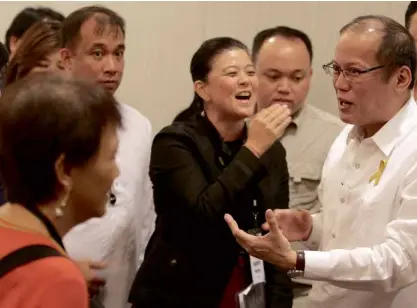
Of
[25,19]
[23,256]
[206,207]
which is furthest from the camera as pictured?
[25,19]

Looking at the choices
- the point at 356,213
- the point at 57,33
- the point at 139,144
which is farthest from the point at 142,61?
the point at 356,213

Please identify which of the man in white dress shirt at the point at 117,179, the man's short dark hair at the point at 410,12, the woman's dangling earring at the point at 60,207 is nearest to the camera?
the woman's dangling earring at the point at 60,207

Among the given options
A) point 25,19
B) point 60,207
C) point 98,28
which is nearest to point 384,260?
point 60,207

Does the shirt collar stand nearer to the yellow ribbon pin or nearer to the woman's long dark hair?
the yellow ribbon pin

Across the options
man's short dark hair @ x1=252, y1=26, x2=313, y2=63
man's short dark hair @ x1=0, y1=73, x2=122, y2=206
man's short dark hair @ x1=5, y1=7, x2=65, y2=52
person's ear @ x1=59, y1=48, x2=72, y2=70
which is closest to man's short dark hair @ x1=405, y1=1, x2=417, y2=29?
man's short dark hair @ x1=252, y1=26, x2=313, y2=63

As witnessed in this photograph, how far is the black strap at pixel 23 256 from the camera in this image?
1.10 m

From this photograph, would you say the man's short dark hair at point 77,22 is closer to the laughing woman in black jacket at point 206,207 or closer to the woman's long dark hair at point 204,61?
the woman's long dark hair at point 204,61

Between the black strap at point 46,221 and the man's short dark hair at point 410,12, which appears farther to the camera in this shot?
the man's short dark hair at point 410,12

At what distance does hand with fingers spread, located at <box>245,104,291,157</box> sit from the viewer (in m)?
2.09

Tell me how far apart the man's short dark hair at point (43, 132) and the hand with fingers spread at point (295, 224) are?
2.88 feet

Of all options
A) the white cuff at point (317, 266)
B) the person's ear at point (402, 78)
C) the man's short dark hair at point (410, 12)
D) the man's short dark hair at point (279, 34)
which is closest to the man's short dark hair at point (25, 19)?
the man's short dark hair at point (279, 34)

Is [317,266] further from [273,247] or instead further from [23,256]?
[23,256]

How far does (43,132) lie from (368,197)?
93 centimetres

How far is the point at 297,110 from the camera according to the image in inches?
107
